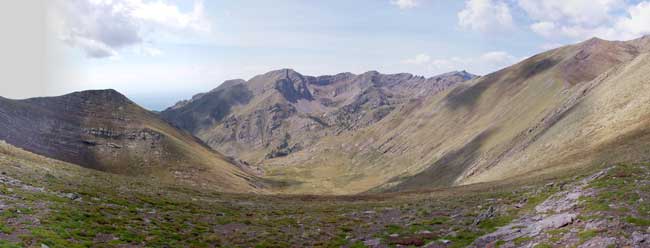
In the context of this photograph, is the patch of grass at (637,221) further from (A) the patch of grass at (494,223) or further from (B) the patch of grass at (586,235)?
(A) the patch of grass at (494,223)

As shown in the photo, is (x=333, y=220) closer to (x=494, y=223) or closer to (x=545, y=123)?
(x=494, y=223)

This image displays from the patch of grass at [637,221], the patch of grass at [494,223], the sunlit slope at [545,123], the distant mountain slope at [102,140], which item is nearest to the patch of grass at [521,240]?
the patch of grass at [494,223]

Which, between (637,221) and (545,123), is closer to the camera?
(637,221)

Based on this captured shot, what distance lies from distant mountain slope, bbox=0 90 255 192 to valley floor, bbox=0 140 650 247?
2508 inches

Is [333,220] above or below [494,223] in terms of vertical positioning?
below

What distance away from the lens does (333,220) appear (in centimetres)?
4275

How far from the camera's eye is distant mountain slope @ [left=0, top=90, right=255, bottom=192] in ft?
341

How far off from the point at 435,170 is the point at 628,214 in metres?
117

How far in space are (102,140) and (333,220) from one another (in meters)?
109

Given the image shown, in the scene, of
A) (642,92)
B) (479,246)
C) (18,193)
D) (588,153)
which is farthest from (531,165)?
(18,193)

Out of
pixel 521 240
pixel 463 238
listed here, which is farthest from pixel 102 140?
pixel 521 240

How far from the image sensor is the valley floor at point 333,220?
24.1 meters

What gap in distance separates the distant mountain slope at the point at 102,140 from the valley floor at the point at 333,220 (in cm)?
6369

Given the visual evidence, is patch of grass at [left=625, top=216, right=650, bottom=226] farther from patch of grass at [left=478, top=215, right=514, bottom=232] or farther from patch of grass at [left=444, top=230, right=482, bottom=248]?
→ patch of grass at [left=444, top=230, right=482, bottom=248]
